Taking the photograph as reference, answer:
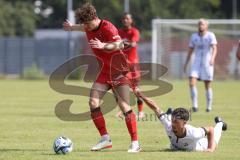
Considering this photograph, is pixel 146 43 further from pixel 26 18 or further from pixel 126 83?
pixel 126 83

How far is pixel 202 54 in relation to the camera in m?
20.0

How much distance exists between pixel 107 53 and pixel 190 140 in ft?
6.11

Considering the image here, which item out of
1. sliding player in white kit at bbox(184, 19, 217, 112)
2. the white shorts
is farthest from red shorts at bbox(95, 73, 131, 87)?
the white shorts

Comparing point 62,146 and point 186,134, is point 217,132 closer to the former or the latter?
point 186,134

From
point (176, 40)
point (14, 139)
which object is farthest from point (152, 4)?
point (14, 139)

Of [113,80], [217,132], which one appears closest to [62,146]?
[113,80]

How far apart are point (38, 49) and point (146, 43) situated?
8198 millimetres

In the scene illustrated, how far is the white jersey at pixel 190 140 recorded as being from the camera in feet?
36.2

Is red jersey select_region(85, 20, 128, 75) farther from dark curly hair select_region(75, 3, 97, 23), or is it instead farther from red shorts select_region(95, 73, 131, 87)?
dark curly hair select_region(75, 3, 97, 23)

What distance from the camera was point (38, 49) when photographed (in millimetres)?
53781

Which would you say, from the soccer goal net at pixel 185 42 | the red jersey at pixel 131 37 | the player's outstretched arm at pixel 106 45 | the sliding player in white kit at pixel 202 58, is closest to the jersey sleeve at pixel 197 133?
the player's outstretched arm at pixel 106 45

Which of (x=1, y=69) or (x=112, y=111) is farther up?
(x=112, y=111)

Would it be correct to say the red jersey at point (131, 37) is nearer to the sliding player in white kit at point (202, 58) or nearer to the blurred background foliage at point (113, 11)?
the sliding player in white kit at point (202, 58)

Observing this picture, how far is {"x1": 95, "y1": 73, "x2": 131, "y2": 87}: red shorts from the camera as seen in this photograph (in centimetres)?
Answer: 1155
